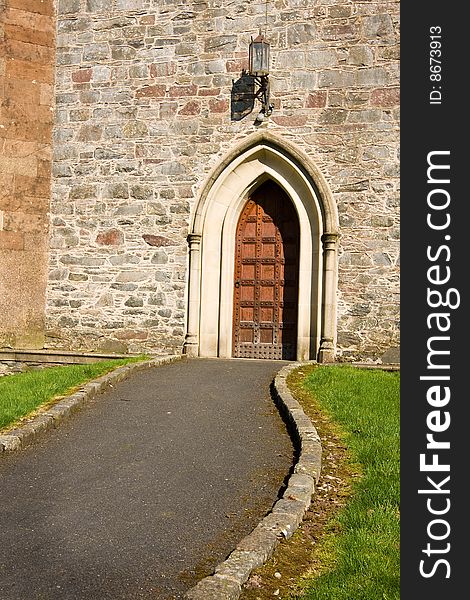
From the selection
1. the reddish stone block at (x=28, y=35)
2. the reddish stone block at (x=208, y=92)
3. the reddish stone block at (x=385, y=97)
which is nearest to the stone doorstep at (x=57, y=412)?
the reddish stone block at (x=208, y=92)

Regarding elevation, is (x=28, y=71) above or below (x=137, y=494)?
above

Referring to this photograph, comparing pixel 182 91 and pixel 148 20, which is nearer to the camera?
pixel 182 91

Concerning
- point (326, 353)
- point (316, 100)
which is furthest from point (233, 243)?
point (316, 100)

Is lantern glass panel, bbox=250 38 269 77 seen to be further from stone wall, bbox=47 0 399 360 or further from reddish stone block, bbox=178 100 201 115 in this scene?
reddish stone block, bbox=178 100 201 115

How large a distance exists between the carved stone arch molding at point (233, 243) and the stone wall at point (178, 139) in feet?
0.56

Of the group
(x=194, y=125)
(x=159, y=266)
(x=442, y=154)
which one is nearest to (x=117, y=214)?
(x=159, y=266)

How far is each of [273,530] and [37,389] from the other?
4.34 m

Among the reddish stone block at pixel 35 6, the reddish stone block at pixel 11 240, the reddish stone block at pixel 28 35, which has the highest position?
the reddish stone block at pixel 35 6

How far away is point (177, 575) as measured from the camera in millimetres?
2994

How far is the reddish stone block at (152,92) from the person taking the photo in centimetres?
1102

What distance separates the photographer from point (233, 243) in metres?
11.0

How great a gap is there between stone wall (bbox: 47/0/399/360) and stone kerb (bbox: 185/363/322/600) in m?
5.53

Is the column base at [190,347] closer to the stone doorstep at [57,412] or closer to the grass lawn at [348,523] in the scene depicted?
the stone doorstep at [57,412]

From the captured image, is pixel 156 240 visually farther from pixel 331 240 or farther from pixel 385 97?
pixel 385 97
